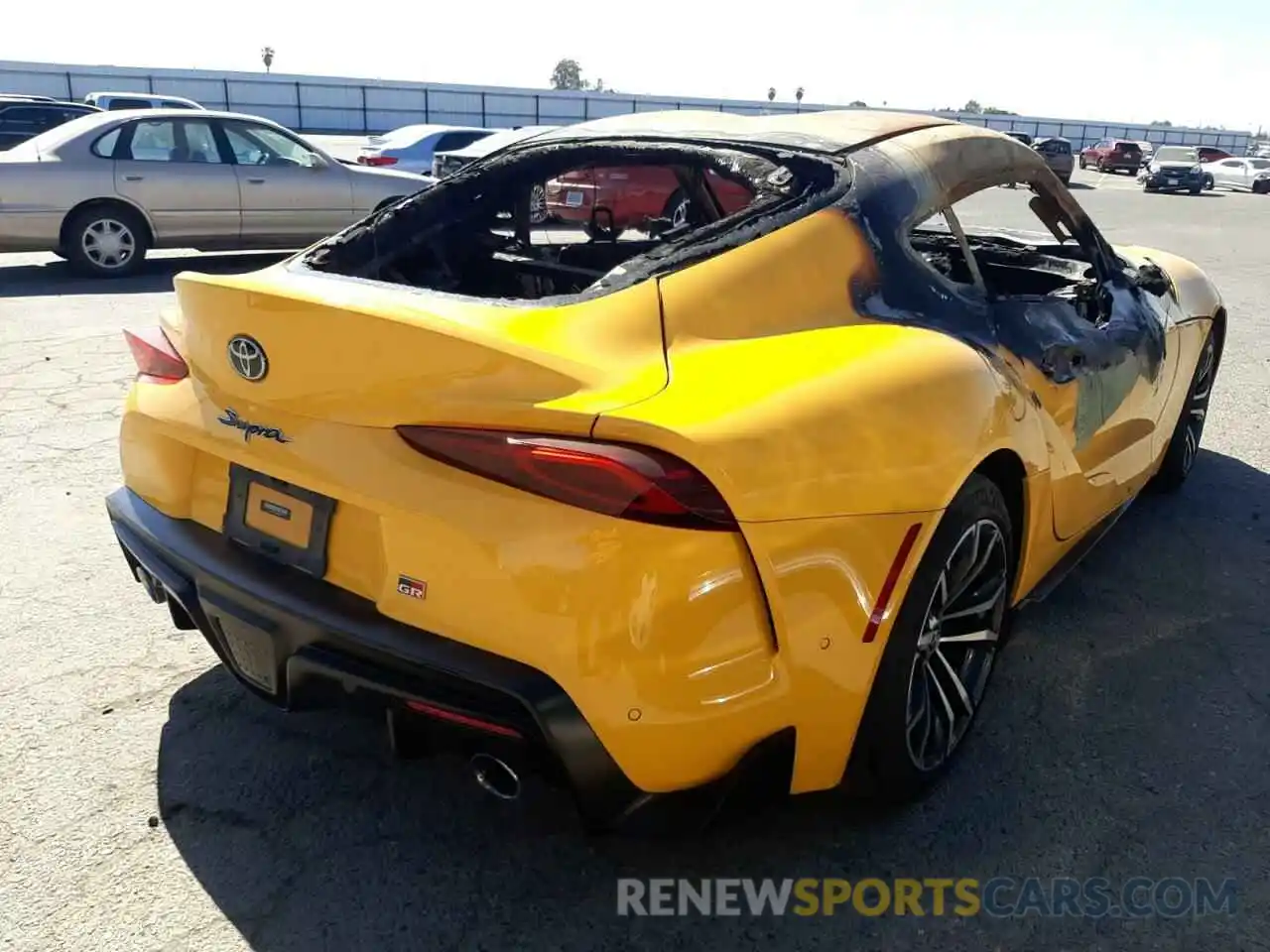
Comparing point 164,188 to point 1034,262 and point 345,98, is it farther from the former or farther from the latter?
point 345,98

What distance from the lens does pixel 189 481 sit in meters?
2.36

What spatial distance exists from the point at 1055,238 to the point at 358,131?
1808 inches

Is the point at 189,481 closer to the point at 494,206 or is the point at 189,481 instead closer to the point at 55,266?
the point at 494,206

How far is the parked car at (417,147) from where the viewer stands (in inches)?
613

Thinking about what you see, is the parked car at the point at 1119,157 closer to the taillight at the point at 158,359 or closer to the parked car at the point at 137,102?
the parked car at the point at 137,102

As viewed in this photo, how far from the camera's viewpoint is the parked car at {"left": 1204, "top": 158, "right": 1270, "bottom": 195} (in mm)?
35531

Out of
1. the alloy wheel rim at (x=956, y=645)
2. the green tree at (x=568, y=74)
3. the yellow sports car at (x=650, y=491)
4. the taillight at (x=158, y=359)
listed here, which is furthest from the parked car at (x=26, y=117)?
the green tree at (x=568, y=74)

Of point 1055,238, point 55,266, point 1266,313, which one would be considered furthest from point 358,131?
point 1055,238

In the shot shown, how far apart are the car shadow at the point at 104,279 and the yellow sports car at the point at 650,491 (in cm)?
729

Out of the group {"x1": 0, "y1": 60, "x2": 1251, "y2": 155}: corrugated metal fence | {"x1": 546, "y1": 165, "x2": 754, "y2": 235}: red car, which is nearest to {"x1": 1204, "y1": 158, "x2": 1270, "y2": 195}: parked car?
{"x1": 0, "y1": 60, "x2": 1251, "y2": 155}: corrugated metal fence

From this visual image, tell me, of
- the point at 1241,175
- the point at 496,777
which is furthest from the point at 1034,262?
the point at 1241,175

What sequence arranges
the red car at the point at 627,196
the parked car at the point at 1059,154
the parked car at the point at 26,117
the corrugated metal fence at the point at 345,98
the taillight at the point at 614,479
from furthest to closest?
the corrugated metal fence at the point at 345,98 → the parked car at the point at 1059,154 → the parked car at the point at 26,117 → the red car at the point at 627,196 → the taillight at the point at 614,479

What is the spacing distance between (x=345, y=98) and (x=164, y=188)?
39489 mm

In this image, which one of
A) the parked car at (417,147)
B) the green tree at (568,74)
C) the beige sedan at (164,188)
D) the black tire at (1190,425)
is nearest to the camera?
the black tire at (1190,425)
